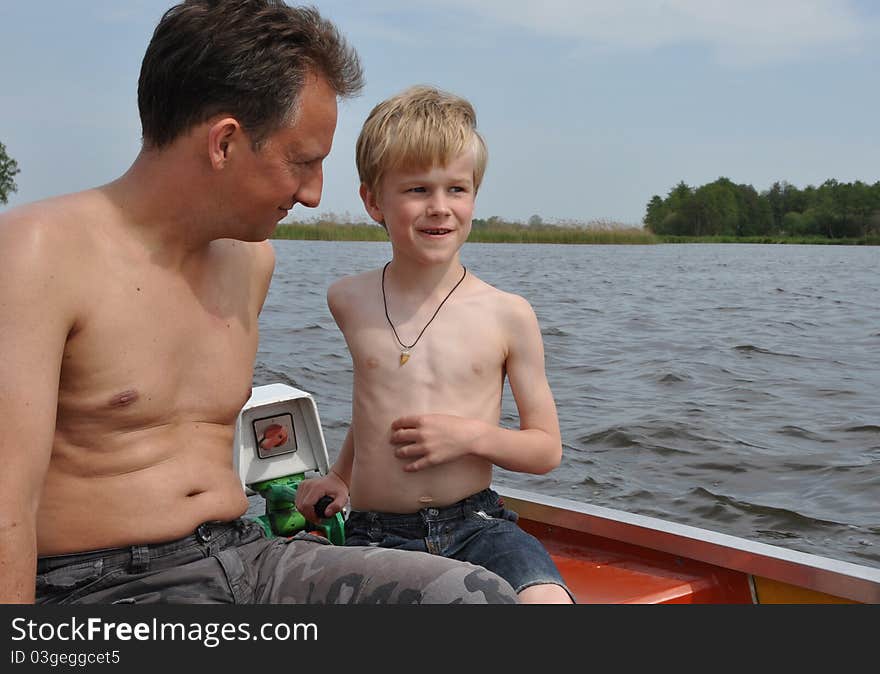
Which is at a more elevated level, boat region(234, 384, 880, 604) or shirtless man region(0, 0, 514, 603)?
shirtless man region(0, 0, 514, 603)

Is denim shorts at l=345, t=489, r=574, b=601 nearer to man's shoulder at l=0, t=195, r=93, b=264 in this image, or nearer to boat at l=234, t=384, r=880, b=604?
boat at l=234, t=384, r=880, b=604

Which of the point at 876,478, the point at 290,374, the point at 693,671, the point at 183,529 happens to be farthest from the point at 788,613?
the point at 290,374

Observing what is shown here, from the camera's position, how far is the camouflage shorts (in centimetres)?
176

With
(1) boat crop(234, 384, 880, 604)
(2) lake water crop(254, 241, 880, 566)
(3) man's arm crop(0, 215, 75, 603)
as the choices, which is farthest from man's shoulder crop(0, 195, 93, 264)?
(2) lake water crop(254, 241, 880, 566)

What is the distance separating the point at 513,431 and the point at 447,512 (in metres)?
0.27

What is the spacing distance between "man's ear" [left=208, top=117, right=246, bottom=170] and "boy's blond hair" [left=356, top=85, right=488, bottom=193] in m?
0.63

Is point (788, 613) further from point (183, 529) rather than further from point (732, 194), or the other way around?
point (732, 194)

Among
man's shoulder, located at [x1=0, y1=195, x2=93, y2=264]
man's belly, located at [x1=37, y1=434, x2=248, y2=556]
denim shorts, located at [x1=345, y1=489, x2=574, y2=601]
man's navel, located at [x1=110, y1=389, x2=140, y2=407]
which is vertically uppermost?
man's shoulder, located at [x1=0, y1=195, x2=93, y2=264]

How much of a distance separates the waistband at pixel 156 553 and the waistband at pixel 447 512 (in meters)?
0.55

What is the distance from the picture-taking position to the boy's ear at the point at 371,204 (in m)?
2.61

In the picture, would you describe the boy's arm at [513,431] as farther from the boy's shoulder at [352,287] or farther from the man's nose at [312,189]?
the man's nose at [312,189]

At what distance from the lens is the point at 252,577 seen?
6.29 ft

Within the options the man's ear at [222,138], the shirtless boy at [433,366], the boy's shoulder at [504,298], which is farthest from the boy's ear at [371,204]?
the man's ear at [222,138]

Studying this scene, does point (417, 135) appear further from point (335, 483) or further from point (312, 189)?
point (335, 483)
